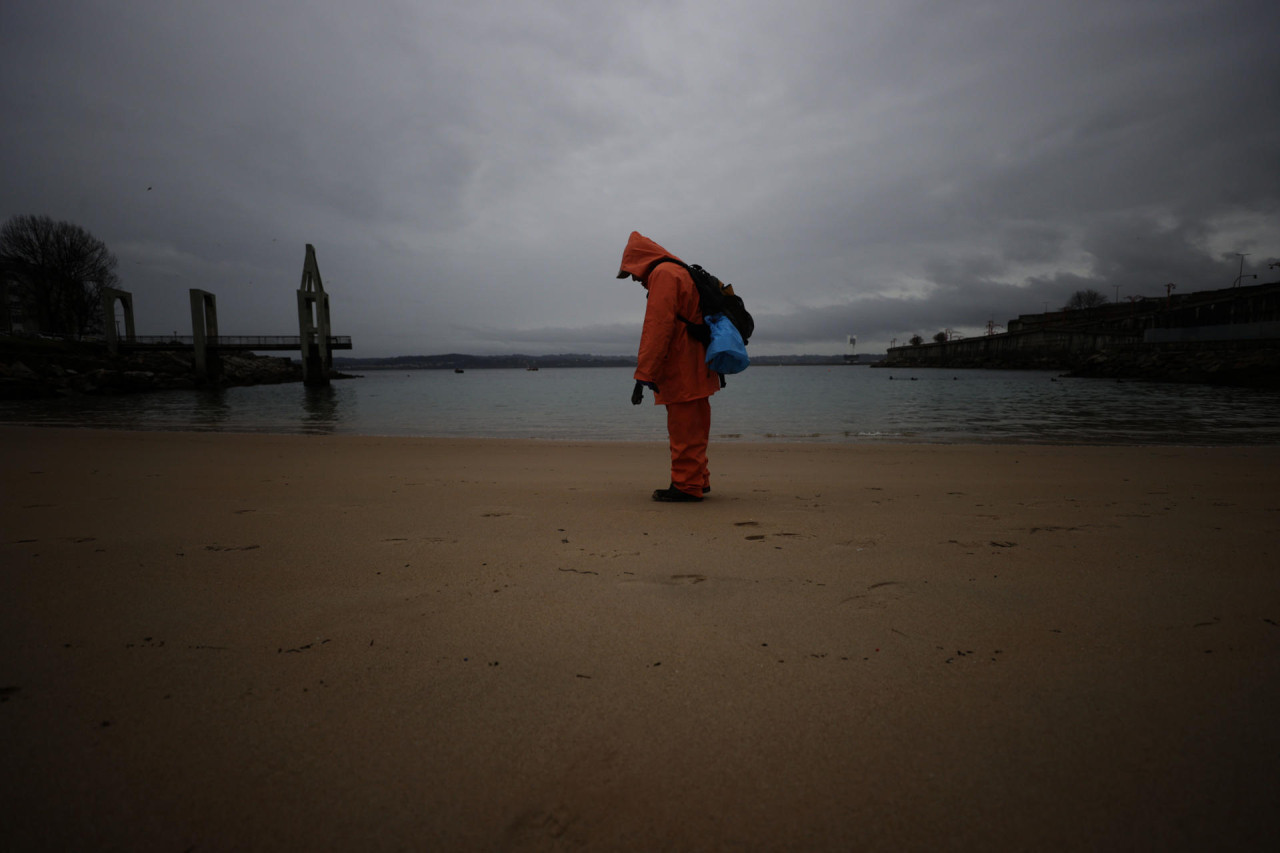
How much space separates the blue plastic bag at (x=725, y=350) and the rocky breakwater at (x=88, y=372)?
29.8 metres

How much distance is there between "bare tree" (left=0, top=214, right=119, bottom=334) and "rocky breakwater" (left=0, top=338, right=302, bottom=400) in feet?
16.5

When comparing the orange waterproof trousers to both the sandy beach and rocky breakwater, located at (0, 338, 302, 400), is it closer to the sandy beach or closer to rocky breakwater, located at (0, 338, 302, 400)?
the sandy beach

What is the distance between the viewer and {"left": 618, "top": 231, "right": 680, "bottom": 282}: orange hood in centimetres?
412

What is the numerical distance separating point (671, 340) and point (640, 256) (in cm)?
79

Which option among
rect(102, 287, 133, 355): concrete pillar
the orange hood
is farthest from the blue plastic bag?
rect(102, 287, 133, 355): concrete pillar

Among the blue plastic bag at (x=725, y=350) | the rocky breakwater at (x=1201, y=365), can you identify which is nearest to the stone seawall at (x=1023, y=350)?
the rocky breakwater at (x=1201, y=365)

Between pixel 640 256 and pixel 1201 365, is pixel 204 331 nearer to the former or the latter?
pixel 640 256

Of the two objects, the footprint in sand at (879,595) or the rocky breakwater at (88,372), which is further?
the rocky breakwater at (88,372)

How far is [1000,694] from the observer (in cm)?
143

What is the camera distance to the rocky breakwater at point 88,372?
2241cm

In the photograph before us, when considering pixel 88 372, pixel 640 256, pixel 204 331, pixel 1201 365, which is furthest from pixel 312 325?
pixel 1201 365

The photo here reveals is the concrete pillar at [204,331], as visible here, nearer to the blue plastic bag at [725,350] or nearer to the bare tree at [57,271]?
the bare tree at [57,271]

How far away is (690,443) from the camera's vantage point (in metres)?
4.14

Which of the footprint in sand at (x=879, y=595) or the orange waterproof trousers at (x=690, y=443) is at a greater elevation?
the orange waterproof trousers at (x=690, y=443)
